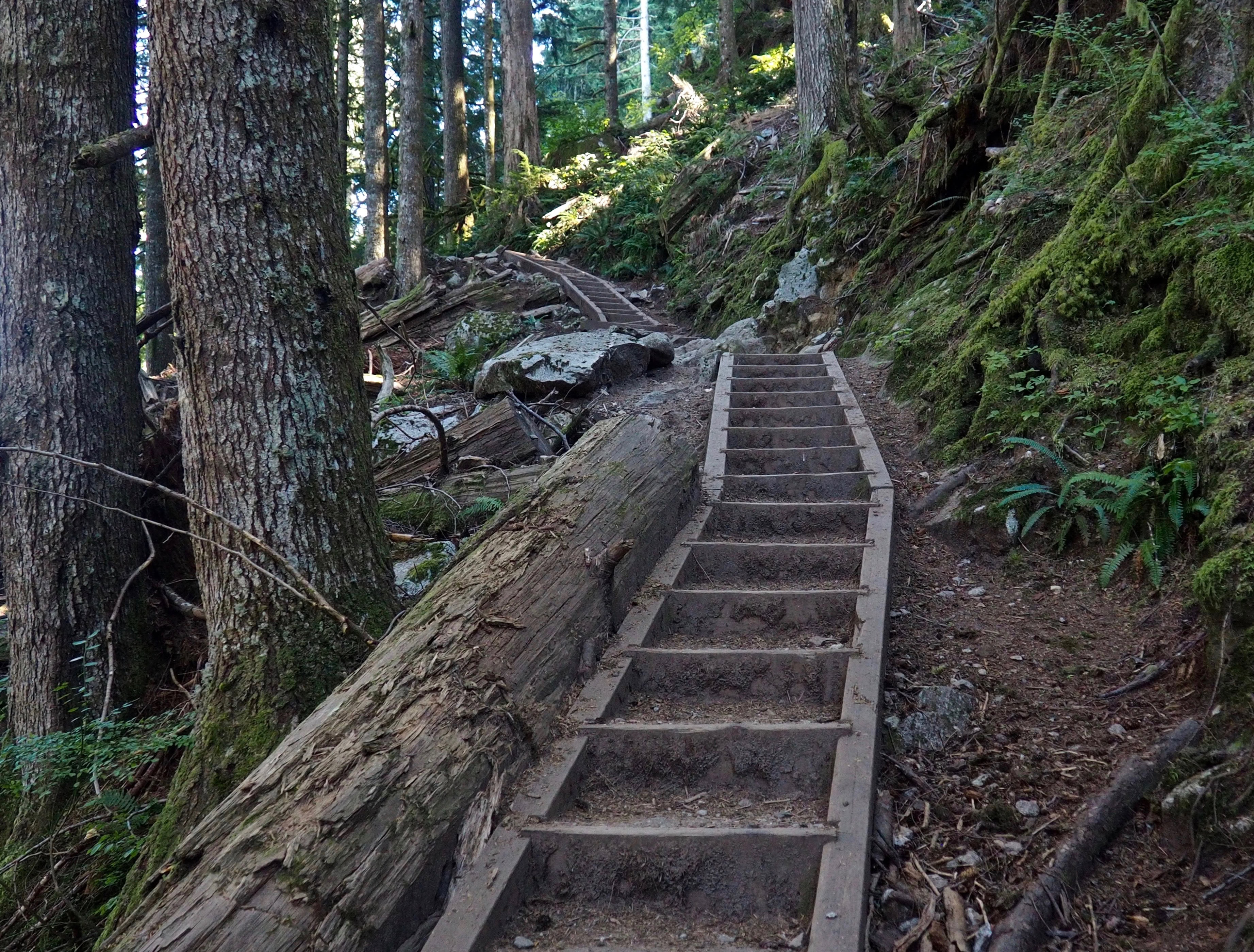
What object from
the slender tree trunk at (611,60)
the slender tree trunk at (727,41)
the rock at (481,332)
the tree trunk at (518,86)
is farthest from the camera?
the slender tree trunk at (611,60)

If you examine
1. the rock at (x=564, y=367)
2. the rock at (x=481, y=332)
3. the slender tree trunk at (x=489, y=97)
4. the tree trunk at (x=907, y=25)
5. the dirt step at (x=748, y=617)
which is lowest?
the dirt step at (x=748, y=617)

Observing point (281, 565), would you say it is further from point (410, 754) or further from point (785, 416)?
point (785, 416)

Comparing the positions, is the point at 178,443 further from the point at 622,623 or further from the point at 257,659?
the point at 622,623

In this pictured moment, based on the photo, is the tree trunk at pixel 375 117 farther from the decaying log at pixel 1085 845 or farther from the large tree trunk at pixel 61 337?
the decaying log at pixel 1085 845

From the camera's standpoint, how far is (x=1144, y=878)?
2664 millimetres

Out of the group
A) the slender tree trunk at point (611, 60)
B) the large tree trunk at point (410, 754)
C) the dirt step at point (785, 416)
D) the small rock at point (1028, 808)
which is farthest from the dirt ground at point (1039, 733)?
the slender tree trunk at point (611, 60)

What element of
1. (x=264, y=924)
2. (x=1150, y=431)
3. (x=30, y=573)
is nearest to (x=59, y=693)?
(x=30, y=573)

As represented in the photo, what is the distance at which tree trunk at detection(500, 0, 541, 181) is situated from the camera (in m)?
24.3

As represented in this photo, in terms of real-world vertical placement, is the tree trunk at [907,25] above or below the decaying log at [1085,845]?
above

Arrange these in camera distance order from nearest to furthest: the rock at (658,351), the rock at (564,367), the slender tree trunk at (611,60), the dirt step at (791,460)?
the dirt step at (791,460), the rock at (564,367), the rock at (658,351), the slender tree trunk at (611,60)

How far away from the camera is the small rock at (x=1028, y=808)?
3055 millimetres

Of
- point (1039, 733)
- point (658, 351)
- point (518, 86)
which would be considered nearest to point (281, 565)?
point (1039, 733)

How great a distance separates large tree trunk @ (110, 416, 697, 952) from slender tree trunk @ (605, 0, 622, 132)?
27.4 m

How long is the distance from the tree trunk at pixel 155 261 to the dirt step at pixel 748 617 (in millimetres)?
11823
